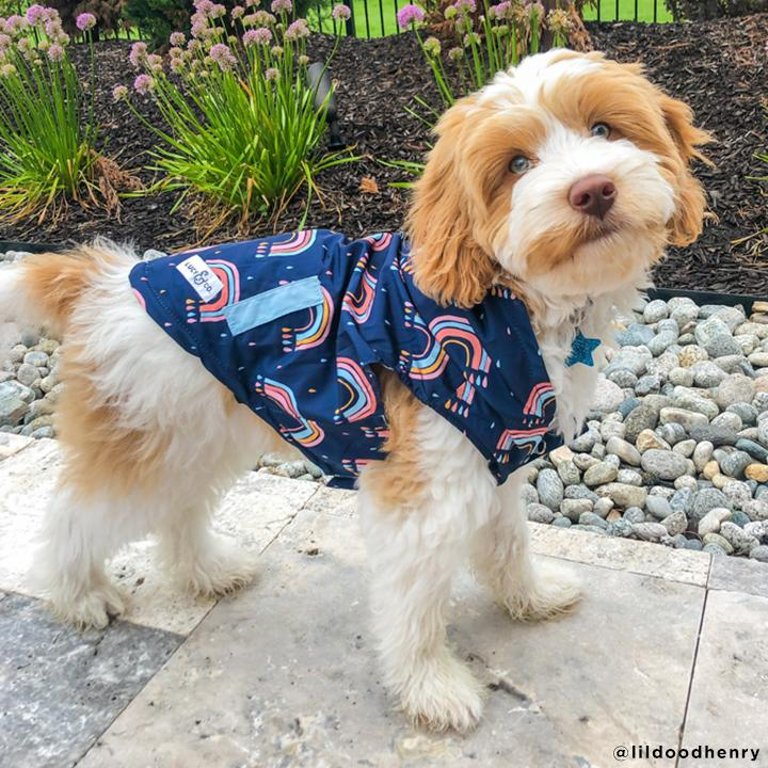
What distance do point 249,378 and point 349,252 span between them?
1.45 feet

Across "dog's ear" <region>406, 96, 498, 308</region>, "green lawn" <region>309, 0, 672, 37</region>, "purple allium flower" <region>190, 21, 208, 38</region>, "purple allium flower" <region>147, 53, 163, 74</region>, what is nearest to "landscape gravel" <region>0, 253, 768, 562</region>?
"dog's ear" <region>406, 96, 498, 308</region>

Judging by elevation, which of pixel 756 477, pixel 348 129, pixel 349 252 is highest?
pixel 349 252

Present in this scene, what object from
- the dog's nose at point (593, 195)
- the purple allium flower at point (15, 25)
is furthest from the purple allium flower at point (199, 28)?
the dog's nose at point (593, 195)

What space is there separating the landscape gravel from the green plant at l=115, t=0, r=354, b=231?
1779 mm

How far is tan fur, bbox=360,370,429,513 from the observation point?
2250mm

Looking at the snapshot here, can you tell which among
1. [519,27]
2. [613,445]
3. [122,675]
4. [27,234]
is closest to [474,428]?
[122,675]

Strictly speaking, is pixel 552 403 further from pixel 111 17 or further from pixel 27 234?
pixel 111 17

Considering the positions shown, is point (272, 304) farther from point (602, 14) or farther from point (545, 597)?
point (602, 14)

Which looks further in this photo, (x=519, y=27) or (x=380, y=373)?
(x=519, y=27)

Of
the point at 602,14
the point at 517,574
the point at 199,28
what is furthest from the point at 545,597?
the point at 602,14

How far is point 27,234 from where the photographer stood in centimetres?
634

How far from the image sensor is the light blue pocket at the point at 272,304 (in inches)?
90.0

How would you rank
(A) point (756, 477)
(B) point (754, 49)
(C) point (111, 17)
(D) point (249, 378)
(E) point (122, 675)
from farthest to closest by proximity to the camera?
(C) point (111, 17), (B) point (754, 49), (A) point (756, 477), (E) point (122, 675), (D) point (249, 378)

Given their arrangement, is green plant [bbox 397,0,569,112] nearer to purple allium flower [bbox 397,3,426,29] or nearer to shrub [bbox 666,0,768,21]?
purple allium flower [bbox 397,3,426,29]
